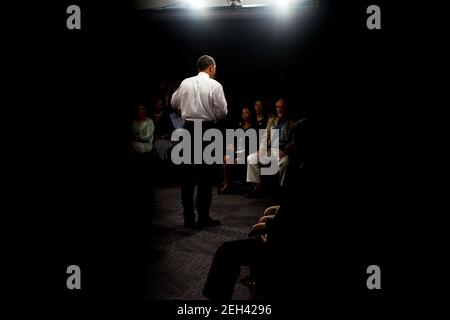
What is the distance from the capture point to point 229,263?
2.23 meters

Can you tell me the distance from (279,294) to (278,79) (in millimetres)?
5458

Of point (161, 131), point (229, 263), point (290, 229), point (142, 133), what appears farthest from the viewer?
point (161, 131)

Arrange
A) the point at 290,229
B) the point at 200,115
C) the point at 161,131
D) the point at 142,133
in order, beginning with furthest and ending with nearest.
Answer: the point at 161,131 < the point at 142,133 < the point at 200,115 < the point at 290,229

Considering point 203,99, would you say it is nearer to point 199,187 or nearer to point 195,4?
point 199,187

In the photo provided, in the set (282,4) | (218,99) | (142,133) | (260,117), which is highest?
(282,4)

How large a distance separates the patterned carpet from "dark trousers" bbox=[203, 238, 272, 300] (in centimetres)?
58

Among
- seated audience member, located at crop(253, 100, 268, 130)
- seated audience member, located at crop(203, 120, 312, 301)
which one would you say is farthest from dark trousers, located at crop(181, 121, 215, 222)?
seated audience member, located at crop(203, 120, 312, 301)

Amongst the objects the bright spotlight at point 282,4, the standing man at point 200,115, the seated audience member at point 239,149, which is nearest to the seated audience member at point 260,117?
the seated audience member at point 239,149

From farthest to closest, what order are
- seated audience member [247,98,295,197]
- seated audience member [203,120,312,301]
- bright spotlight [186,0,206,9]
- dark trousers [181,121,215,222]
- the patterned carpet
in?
bright spotlight [186,0,206,9] → seated audience member [247,98,295,197] → dark trousers [181,121,215,222] → the patterned carpet → seated audience member [203,120,312,301]

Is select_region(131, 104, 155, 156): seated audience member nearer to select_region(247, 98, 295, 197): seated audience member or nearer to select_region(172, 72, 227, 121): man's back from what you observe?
select_region(247, 98, 295, 197): seated audience member

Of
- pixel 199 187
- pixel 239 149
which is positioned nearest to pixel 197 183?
pixel 199 187

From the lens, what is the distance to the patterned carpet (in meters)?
2.92

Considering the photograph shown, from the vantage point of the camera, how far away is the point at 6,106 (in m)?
1.52

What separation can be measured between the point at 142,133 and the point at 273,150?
6.03ft
